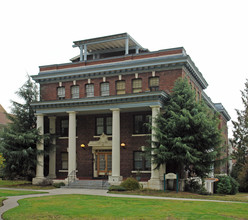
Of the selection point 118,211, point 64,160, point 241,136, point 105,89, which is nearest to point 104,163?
point 64,160

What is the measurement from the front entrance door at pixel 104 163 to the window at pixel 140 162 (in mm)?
2724

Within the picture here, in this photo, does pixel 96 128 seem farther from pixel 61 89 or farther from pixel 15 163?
pixel 15 163

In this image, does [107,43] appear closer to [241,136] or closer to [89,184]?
[89,184]

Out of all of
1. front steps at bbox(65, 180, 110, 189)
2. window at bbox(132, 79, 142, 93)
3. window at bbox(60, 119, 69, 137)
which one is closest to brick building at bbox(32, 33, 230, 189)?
window at bbox(132, 79, 142, 93)

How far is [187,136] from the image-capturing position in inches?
1037

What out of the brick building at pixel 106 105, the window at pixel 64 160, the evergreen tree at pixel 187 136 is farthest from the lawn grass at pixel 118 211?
the window at pixel 64 160

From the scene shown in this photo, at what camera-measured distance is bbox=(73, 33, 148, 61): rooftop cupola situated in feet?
118

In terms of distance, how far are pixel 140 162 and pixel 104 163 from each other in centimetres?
392

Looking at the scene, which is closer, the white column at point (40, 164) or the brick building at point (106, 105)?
the brick building at point (106, 105)

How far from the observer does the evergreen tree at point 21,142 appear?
3231 centimetres

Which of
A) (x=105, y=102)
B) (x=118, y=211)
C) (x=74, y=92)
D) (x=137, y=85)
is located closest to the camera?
(x=118, y=211)

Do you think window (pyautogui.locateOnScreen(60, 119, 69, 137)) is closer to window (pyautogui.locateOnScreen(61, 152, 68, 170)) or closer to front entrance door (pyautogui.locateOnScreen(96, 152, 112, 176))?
window (pyautogui.locateOnScreen(61, 152, 68, 170))

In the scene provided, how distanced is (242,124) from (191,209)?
44552mm

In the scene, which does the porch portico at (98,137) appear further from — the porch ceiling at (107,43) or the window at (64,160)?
the porch ceiling at (107,43)
